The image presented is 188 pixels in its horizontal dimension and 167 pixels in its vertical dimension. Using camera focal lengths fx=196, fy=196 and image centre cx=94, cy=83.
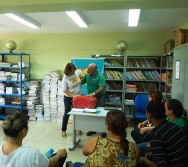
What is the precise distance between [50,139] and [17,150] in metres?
2.74

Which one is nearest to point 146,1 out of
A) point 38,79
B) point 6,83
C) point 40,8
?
point 40,8

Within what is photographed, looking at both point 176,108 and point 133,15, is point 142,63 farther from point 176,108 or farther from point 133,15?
point 176,108

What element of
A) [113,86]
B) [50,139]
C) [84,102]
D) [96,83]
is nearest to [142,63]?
[113,86]

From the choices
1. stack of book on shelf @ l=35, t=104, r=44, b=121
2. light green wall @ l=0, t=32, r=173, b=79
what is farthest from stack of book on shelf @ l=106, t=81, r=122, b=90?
stack of book on shelf @ l=35, t=104, r=44, b=121

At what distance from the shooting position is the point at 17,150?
53.3 inches

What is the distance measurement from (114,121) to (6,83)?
4890 millimetres

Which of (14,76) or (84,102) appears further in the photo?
(14,76)

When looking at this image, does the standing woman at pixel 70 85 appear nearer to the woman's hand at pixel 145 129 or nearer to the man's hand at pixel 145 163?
the woman's hand at pixel 145 129

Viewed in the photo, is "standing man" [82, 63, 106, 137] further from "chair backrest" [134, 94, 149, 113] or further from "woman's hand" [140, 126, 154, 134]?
"woman's hand" [140, 126, 154, 134]

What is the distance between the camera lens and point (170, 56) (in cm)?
435

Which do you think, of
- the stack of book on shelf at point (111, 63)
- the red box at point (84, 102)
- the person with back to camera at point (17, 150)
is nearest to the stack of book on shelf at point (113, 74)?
the stack of book on shelf at point (111, 63)

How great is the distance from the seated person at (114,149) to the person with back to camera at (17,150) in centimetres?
36

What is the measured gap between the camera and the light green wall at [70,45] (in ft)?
17.2

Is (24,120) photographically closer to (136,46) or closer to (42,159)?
(42,159)
